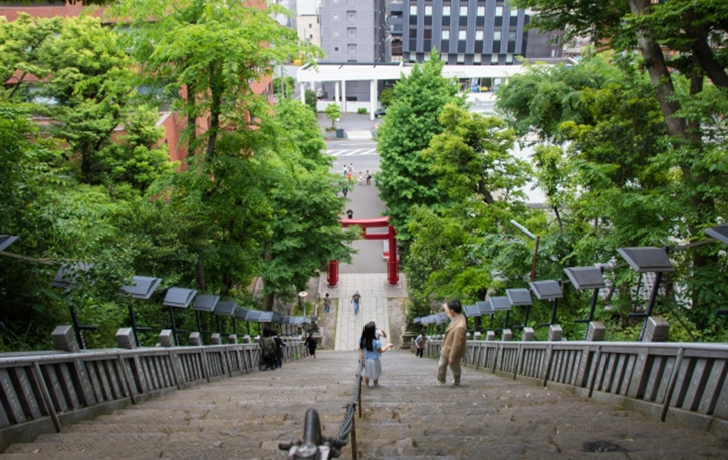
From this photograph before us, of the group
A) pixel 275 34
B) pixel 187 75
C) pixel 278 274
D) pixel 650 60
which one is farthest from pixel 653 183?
pixel 278 274

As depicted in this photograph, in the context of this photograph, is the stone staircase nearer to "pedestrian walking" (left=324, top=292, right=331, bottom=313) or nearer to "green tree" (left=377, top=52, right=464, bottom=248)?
"pedestrian walking" (left=324, top=292, right=331, bottom=313)

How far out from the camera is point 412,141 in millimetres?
30828

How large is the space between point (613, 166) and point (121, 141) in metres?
14.8

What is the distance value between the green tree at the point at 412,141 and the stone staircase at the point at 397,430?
22868 millimetres

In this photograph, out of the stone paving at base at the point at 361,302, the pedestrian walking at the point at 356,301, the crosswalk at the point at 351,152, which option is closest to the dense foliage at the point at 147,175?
the stone paving at base at the point at 361,302

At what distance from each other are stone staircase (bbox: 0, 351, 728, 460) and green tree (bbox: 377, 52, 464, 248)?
2287cm

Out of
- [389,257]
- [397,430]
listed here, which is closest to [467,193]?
[389,257]

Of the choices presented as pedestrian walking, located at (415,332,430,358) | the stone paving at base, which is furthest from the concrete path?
pedestrian walking, located at (415,332,430,358)

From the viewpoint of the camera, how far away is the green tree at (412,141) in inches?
1197

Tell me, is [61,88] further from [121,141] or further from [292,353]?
[292,353]

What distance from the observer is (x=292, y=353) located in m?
20.2

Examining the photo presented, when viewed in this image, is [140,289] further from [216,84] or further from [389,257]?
[389,257]

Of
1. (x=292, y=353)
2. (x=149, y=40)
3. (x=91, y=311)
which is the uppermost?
(x=149, y=40)

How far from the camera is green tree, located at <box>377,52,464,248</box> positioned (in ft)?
99.8
